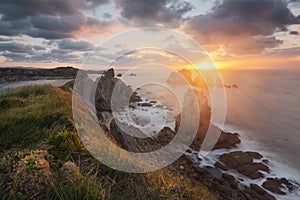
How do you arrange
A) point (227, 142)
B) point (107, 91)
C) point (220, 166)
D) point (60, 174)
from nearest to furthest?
point (60, 174) < point (220, 166) < point (227, 142) < point (107, 91)

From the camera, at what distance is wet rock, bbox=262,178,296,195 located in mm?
14219

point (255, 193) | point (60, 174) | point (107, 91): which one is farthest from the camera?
point (107, 91)

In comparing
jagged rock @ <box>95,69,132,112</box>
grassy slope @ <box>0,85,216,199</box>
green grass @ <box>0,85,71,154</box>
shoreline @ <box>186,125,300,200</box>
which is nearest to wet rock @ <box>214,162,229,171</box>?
shoreline @ <box>186,125,300,200</box>

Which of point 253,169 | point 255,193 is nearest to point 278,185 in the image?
point 253,169

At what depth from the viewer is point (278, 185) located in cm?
1478

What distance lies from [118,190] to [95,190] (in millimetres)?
628

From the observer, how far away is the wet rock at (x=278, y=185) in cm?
1422


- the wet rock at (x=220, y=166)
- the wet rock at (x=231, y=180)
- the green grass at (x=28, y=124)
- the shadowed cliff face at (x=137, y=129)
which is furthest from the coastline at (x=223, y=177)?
the green grass at (x=28, y=124)

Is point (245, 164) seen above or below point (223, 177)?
below

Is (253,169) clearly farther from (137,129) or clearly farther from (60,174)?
(60,174)

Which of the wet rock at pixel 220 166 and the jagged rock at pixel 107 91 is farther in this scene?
the jagged rock at pixel 107 91

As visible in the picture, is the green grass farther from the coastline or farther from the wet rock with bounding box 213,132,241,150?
the wet rock with bounding box 213,132,241,150

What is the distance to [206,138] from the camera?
23.4m

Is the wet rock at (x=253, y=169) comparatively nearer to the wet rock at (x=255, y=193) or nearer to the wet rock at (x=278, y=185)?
the wet rock at (x=278, y=185)
